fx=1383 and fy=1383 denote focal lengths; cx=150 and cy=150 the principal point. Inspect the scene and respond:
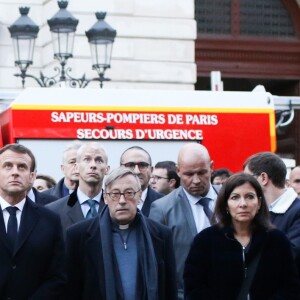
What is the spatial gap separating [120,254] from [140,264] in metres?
0.16

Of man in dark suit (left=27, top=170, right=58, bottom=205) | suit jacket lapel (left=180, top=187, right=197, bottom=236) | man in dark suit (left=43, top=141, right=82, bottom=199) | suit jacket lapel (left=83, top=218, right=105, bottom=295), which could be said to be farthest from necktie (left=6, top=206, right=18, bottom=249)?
man in dark suit (left=43, top=141, right=82, bottom=199)

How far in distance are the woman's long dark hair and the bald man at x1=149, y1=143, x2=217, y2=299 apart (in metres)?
0.94

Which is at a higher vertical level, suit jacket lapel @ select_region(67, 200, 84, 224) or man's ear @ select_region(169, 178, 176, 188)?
man's ear @ select_region(169, 178, 176, 188)

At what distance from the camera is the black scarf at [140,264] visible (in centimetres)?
910

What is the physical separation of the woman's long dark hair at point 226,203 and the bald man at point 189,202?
936 mm

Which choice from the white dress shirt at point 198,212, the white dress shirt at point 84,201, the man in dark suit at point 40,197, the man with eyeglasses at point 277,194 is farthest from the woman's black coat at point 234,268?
the man in dark suit at point 40,197

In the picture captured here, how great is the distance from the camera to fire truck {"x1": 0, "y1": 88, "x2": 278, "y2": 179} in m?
15.6

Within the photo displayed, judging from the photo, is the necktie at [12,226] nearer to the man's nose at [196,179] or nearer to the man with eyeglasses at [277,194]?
the man's nose at [196,179]

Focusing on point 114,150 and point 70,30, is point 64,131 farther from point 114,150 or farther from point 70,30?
point 70,30

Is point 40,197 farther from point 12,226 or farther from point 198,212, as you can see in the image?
point 12,226

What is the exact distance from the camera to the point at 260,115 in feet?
54.3

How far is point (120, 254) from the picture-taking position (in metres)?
9.27

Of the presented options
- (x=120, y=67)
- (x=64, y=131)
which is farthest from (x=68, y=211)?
(x=120, y=67)

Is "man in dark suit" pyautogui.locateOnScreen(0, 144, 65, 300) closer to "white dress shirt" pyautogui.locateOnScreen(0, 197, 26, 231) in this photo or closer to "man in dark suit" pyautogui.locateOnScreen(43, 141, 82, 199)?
"white dress shirt" pyautogui.locateOnScreen(0, 197, 26, 231)
